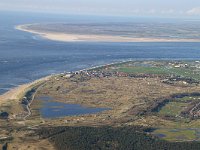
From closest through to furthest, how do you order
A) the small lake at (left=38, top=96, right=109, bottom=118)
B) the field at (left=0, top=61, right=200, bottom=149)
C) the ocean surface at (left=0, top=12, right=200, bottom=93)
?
1. the field at (left=0, top=61, right=200, bottom=149)
2. the small lake at (left=38, top=96, right=109, bottom=118)
3. the ocean surface at (left=0, top=12, right=200, bottom=93)

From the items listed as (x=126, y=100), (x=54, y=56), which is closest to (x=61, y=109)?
(x=126, y=100)

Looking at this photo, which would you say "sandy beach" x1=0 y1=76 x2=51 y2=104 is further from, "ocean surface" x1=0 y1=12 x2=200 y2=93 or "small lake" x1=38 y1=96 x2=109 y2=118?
"small lake" x1=38 y1=96 x2=109 y2=118

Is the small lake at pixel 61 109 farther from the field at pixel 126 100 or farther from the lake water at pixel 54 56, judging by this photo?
the field at pixel 126 100

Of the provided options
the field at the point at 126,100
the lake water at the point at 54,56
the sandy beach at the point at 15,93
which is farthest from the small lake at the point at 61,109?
the sandy beach at the point at 15,93

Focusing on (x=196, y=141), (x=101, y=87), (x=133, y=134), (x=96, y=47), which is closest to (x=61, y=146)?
(x=133, y=134)

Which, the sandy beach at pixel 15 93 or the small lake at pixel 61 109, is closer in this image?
the small lake at pixel 61 109

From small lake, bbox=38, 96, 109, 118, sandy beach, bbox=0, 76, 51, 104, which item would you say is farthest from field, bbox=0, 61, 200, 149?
sandy beach, bbox=0, 76, 51, 104

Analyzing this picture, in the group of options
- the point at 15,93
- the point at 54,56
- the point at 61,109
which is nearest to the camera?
the point at 61,109

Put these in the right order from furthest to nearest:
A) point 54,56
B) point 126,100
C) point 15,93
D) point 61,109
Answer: point 54,56
point 15,93
point 126,100
point 61,109

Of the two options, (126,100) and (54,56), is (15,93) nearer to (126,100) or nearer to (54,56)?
(126,100)

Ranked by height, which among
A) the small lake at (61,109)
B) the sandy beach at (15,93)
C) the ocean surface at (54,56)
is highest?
the sandy beach at (15,93)
